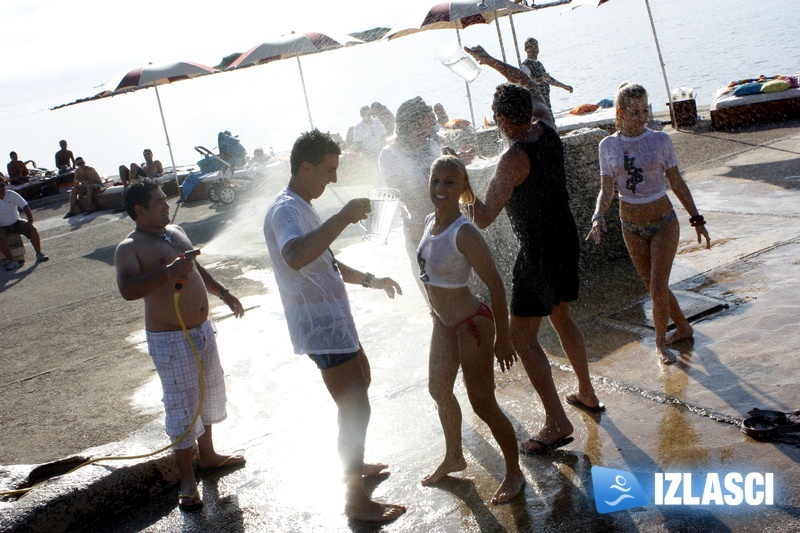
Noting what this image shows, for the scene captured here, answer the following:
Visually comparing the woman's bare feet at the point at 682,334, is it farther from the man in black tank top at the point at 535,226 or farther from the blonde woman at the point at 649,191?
the man in black tank top at the point at 535,226

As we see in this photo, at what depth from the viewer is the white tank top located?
12.5 ft

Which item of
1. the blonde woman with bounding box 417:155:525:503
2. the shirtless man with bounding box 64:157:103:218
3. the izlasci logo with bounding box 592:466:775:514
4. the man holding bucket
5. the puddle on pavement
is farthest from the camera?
the shirtless man with bounding box 64:157:103:218

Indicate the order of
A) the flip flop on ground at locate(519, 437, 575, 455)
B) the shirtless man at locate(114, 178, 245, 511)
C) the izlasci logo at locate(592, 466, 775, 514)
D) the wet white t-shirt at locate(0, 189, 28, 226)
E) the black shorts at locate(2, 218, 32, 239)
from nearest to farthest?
the izlasci logo at locate(592, 466, 775, 514)
the flip flop on ground at locate(519, 437, 575, 455)
the shirtless man at locate(114, 178, 245, 511)
the wet white t-shirt at locate(0, 189, 28, 226)
the black shorts at locate(2, 218, 32, 239)

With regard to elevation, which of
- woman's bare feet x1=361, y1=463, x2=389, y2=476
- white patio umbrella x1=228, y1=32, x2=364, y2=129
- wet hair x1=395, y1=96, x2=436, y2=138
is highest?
white patio umbrella x1=228, y1=32, x2=364, y2=129

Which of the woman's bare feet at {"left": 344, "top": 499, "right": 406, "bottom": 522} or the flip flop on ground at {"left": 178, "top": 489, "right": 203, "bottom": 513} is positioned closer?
the woman's bare feet at {"left": 344, "top": 499, "right": 406, "bottom": 522}

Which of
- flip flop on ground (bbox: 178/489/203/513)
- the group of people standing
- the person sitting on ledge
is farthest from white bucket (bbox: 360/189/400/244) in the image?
the person sitting on ledge

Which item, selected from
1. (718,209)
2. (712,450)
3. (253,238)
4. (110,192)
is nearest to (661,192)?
(712,450)

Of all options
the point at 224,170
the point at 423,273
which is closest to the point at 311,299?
the point at 423,273

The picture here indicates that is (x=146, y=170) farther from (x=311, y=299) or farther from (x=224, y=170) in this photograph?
(x=311, y=299)

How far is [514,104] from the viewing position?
4133 millimetres

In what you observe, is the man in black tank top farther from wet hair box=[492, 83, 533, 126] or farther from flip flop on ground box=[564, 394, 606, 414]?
flip flop on ground box=[564, 394, 606, 414]

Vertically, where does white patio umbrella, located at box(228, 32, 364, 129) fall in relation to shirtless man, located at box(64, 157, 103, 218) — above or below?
above

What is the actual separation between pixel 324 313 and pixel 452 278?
2.21ft

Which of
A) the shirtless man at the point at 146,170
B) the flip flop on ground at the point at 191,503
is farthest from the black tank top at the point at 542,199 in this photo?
the shirtless man at the point at 146,170
